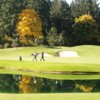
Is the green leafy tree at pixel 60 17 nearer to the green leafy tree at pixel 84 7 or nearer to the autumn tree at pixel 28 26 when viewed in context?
the green leafy tree at pixel 84 7

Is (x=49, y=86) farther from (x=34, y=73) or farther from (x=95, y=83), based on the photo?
(x=34, y=73)

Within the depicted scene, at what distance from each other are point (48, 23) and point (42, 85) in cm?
7577

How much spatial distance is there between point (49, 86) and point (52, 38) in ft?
219

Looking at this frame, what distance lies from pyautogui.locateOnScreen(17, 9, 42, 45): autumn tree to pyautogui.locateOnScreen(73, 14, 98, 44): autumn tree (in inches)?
599

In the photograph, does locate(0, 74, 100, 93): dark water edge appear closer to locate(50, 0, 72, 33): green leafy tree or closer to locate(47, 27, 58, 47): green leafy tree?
locate(47, 27, 58, 47): green leafy tree

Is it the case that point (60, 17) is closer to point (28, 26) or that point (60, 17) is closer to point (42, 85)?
point (28, 26)

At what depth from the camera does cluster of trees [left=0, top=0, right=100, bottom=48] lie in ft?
325

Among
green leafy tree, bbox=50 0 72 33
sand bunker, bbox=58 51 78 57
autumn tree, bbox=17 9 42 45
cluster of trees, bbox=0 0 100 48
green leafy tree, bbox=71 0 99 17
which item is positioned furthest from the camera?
green leafy tree, bbox=71 0 99 17

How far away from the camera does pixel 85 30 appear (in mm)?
109062

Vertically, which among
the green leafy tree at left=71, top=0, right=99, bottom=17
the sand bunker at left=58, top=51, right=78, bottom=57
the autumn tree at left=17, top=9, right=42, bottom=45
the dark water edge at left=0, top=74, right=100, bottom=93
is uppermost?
the green leafy tree at left=71, top=0, right=99, bottom=17

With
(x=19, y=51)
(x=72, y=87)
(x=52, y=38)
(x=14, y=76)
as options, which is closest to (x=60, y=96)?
(x=72, y=87)

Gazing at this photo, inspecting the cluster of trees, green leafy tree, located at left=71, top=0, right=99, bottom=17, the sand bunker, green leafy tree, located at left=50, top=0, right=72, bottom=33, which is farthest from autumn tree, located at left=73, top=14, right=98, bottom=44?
the sand bunker

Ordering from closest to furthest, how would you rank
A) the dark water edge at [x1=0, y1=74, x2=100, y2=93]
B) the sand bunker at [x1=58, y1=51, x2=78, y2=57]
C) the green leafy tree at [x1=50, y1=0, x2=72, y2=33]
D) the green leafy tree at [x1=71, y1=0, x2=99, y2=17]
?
the dark water edge at [x1=0, y1=74, x2=100, y2=93] < the sand bunker at [x1=58, y1=51, x2=78, y2=57] < the green leafy tree at [x1=50, y1=0, x2=72, y2=33] < the green leafy tree at [x1=71, y1=0, x2=99, y2=17]

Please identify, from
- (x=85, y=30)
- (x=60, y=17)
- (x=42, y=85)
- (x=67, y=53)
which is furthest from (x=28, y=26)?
(x=42, y=85)
